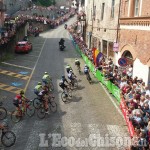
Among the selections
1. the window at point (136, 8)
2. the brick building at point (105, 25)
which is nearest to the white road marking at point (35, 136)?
the window at point (136, 8)

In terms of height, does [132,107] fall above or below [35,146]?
above

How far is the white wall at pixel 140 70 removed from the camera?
20.9 metres

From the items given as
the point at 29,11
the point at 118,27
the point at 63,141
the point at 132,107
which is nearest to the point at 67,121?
the point at 63,141

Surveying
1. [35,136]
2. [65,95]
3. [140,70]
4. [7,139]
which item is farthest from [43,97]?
[140,70]

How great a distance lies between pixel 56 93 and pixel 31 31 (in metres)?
45.6

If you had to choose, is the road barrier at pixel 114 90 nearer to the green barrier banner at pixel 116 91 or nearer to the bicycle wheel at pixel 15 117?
the green barrier banner at pixel 116 91

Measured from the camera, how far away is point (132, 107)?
594 inches

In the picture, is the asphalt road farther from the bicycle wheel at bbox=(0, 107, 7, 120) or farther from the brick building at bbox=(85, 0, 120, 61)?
the brick building at bbox=(85, 0, 120, 61)

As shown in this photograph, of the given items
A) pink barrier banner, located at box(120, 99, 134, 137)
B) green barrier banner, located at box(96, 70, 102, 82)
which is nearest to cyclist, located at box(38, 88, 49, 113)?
pink barrier banner, located at box(120, 99, 134, 137)

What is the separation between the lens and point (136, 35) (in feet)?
75.8

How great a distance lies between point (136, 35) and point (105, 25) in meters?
10.3

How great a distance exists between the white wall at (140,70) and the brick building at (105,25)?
236 inches

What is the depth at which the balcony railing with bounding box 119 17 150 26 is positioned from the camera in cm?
2078

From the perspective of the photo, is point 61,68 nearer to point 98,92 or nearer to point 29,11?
point 98,92
